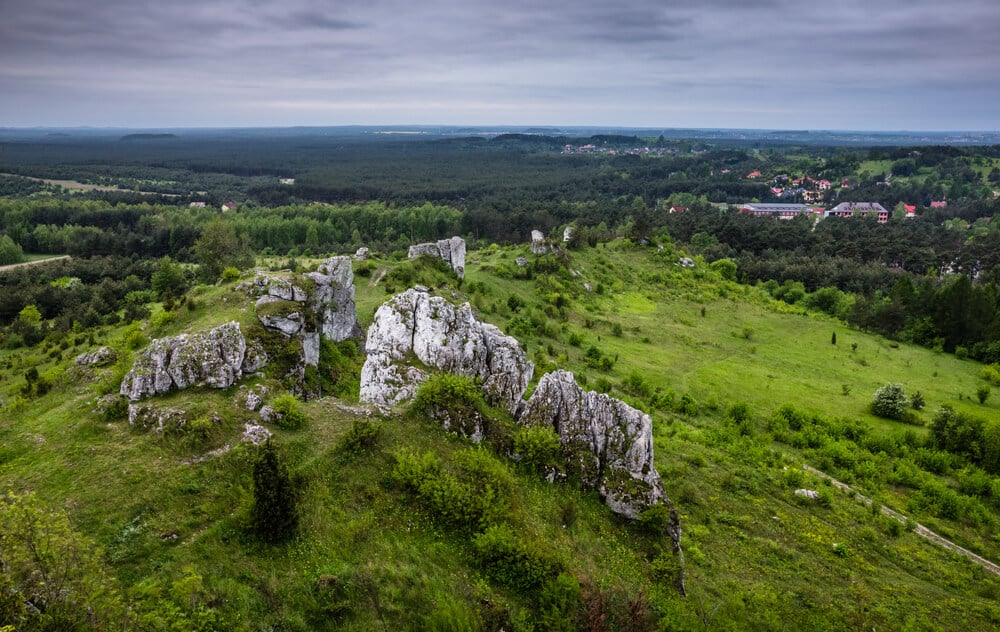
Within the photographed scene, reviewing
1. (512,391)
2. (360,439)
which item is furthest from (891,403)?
(360,439)

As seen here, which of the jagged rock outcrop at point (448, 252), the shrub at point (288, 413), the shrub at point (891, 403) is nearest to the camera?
the shrub at point (288, 413)

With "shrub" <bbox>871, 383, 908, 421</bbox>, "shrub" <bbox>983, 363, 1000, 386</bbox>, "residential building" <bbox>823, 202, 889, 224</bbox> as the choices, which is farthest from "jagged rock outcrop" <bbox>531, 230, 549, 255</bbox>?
"residential building" <bbox>823, 202, 889, 224</bbox>

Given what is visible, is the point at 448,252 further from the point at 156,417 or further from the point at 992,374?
the point at 992,374

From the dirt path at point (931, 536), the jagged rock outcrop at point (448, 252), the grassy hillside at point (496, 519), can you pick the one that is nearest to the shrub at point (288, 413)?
the grassy hillside at point (496, 519)

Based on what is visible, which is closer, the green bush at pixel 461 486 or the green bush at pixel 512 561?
the green bush at pixel 512 561

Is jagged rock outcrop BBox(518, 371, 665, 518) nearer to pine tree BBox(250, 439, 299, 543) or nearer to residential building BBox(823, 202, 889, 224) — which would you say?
pine tree BBox(250, 439, 299, 543)

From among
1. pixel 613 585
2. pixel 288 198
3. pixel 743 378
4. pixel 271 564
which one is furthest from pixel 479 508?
Answer: pixel 288 198

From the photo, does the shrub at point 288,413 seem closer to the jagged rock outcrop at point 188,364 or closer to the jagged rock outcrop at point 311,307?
the jagged rock outcrop at point 188,364

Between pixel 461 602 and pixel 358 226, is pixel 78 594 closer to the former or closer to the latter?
pixel 461 602
